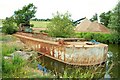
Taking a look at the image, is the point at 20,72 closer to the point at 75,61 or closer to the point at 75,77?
the point at 75,77

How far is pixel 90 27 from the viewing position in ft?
155

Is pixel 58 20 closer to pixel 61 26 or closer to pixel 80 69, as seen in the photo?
pixel 61 26

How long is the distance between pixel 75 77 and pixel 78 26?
3981cm

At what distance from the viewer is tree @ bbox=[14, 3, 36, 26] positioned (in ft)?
136

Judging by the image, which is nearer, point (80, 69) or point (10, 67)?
point (10, 67)

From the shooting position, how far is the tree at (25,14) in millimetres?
41375

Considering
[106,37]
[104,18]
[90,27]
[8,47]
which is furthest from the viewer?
[104,18]

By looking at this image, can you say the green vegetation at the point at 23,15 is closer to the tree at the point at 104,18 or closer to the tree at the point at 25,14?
the tree at the point at 25,14

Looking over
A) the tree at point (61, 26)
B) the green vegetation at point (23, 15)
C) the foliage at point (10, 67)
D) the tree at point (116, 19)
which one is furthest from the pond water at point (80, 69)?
the green vegetation at point (23, 15)

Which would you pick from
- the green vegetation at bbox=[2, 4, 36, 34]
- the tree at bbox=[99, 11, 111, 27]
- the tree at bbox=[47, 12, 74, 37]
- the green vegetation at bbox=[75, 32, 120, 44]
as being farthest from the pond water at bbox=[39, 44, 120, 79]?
the tree at bbox=[99, 11, 111, 27]

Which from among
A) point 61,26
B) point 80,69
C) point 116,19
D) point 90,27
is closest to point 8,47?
point 80,69

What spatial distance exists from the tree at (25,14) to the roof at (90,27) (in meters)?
11.4

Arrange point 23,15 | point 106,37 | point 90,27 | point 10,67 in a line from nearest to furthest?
1. point 10,67
2. point 106,37
3. point 23,15
4. point 90,27

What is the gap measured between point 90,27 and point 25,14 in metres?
13.8
